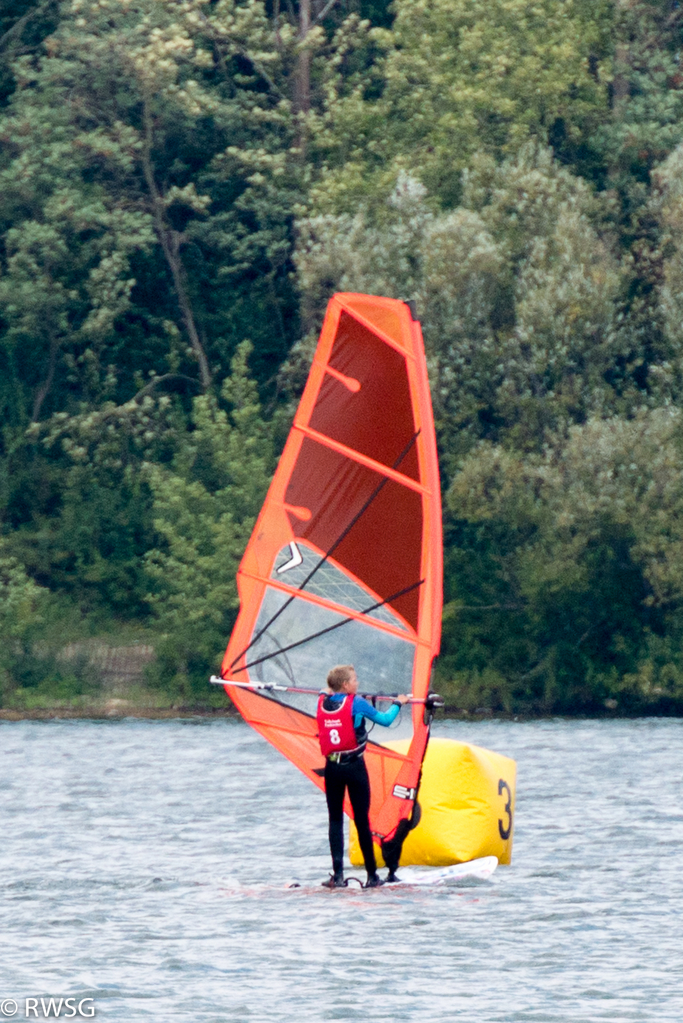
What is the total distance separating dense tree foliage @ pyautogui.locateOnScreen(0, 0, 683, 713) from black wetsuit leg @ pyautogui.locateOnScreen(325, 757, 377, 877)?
16.5 m

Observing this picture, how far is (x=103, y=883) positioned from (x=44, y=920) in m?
1.36

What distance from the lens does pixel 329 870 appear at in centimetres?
1170

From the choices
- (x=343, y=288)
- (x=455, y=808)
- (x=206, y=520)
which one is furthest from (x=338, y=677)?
(x=206, y=520)

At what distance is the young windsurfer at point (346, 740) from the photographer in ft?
33.1

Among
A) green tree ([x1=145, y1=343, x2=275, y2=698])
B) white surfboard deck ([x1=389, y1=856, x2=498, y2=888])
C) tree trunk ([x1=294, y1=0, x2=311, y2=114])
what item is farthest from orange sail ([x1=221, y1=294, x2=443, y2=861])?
tree trunk ([x1=294, y1=0, x2=311, y2=114])

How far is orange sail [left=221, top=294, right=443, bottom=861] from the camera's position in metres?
11.2

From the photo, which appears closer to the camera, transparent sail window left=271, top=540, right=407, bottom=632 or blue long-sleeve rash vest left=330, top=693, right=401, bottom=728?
blue long-sleeve rash vest left=330, top=693, right=401, bottom=728

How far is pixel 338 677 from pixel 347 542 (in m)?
1.63

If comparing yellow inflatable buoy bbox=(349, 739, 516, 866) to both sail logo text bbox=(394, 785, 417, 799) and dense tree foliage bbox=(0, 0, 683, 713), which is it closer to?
sail logo text bbox=(394, 785, 417, 799)

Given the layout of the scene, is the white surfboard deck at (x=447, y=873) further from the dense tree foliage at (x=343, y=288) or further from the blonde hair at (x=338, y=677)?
the dense tree foliage at (x=343, y=288)

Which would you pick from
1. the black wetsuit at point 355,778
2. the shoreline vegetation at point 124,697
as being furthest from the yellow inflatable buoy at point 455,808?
the shoreline vegetation at point 124,697

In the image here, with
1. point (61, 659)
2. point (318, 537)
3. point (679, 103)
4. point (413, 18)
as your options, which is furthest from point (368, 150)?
point (318, 537)

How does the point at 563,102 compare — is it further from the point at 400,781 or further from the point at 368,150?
the point at 400,781

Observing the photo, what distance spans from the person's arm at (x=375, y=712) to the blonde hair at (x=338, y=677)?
12cm
